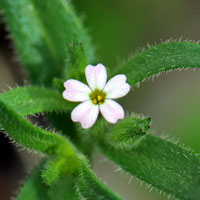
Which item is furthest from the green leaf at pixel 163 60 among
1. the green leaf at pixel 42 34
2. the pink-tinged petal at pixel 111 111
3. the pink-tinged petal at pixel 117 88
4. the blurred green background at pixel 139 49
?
the blurred green background at pixel 139 49

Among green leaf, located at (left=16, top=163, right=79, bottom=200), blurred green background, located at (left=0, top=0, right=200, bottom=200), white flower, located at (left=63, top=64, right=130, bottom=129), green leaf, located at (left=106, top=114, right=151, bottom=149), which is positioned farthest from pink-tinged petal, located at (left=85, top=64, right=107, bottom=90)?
blurred green background, located at (left=0, top=0, right=200, bottom=200)

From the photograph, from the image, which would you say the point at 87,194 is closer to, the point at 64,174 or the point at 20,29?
the point at 64,174

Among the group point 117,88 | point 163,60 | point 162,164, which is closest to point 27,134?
point 117,88

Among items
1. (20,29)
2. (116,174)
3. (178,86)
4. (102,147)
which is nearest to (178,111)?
(178,86)

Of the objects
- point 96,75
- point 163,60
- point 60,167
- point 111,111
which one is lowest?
point 60,167

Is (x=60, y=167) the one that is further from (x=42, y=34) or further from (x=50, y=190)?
(x=42, y=34)

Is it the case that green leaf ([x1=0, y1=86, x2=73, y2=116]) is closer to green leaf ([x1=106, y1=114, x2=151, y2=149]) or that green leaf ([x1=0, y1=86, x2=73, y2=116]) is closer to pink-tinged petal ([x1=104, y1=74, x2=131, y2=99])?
green leaf ([x1=106, y1=114, x2=151, y2=149])
